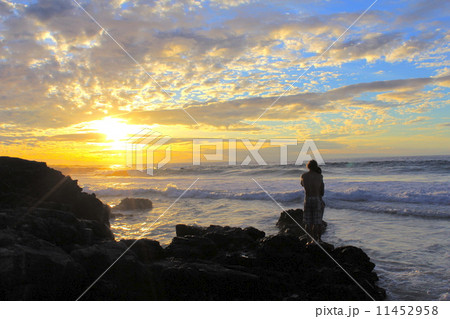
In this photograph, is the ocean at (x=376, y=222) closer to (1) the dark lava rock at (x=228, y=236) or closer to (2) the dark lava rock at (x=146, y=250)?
(1) the dark lava rock at (x=228, y=236)

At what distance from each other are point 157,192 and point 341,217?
16525 mm

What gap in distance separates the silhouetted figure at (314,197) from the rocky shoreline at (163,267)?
1.22 m

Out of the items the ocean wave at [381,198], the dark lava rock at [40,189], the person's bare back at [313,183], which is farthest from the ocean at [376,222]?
the person's bare back at [313,183]

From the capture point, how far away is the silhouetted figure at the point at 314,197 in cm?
827

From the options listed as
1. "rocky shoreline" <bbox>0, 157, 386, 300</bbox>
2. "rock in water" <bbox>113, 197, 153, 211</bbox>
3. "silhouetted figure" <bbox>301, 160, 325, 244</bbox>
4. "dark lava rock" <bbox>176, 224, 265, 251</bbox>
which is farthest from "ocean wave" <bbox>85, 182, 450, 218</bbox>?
"rocky shoreline" <bbox>0, 157, 386, 300</bbox>

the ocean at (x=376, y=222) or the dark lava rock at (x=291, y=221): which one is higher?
the dark lava rock at (x=291, y=221)

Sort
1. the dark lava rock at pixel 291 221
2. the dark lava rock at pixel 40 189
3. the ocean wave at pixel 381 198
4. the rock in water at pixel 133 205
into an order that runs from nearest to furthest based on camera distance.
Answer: the dark lava rock at pixel 40 189 < the dark lava rock at pixel 291 221 < the ocean wave at pixel 381 198 < the rock in water at pixel 133 205

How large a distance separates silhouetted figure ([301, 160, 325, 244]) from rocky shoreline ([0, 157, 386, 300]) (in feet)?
4.01

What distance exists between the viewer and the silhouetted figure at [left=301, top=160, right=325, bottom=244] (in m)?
8.27

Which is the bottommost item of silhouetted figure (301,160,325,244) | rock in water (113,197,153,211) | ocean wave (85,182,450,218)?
rock in water (113,197,153,211)

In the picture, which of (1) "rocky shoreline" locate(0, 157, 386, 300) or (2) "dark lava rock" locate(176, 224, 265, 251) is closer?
(1) "rocky shoreline" locate(0, 157, 386, 300)

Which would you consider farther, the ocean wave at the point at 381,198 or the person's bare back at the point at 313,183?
the ocean wave at the point at 381,198

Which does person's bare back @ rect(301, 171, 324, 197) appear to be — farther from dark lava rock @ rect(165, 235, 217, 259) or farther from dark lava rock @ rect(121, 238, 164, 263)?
dark lava rock @ rect(121, 238, 164, 263)

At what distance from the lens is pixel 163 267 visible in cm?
590
